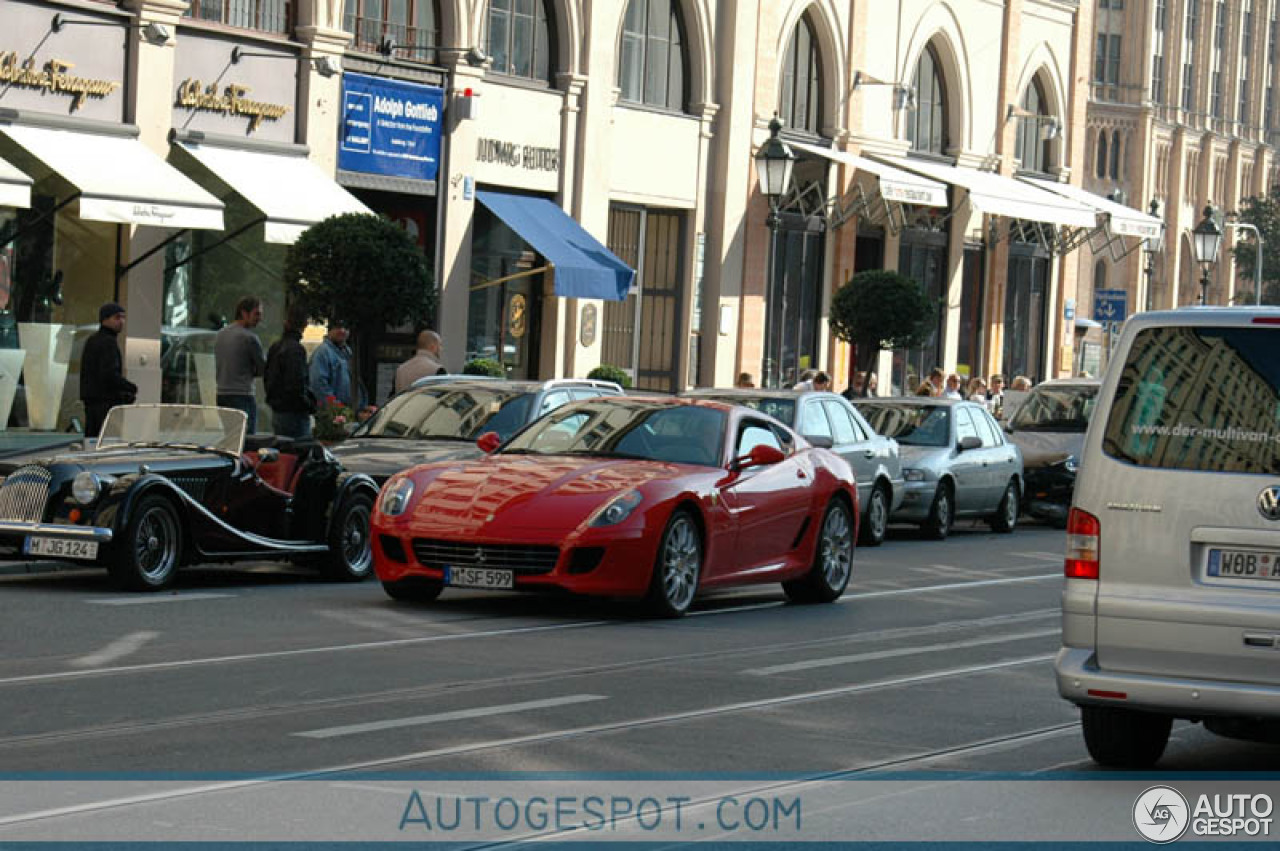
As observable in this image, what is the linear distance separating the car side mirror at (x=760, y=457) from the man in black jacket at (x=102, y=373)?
6065mm

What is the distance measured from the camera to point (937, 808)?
326 inches

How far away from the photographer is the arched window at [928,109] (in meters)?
46.4

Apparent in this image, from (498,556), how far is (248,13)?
53.2ft

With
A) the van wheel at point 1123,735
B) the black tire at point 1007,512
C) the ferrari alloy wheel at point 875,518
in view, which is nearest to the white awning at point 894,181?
the black tire at point 1007,512

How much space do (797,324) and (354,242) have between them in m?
18.3

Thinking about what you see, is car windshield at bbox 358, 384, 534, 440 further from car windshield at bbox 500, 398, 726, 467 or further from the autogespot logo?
the autogespot logo

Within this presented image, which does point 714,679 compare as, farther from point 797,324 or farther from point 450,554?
point 797,324

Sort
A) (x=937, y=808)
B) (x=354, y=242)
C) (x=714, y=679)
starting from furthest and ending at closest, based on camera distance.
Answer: (x=354, y=242) → (x=714, y=679) → (x=937, y=808)

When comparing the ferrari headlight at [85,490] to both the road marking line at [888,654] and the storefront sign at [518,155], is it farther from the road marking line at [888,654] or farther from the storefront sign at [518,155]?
the storefront sign at [518,155]

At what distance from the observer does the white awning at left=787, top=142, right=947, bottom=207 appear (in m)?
39.5

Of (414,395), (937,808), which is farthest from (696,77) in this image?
(937,808)

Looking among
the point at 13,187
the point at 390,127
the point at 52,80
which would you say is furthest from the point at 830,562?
the point at 390,127

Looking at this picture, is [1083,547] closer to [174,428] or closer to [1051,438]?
[174,428]

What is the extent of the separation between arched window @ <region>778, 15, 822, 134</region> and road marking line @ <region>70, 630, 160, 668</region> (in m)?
29.4
